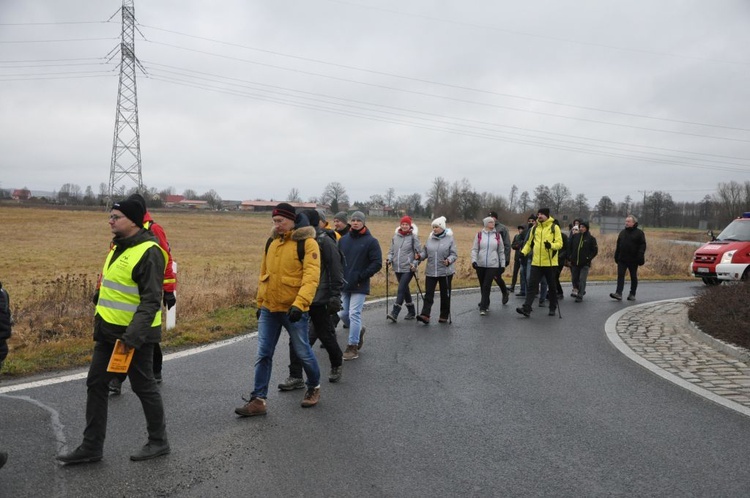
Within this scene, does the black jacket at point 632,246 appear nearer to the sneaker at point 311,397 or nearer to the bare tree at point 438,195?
the sneaker at point 311,397

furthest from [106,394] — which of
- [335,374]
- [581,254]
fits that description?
[581,254]

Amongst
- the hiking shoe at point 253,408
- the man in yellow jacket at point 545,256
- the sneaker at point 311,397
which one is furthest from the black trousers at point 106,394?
the man in yellow jacket at point 545,256

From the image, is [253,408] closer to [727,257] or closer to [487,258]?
[487,258]

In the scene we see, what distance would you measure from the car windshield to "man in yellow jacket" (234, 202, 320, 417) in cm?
1472

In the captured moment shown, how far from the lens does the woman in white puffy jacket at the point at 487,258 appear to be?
38.3 ft

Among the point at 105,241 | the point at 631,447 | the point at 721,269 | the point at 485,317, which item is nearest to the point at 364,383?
the point at 631,447

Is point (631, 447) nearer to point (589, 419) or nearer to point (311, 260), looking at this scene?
point (589, 419)

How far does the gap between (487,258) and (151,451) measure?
8.45 metres

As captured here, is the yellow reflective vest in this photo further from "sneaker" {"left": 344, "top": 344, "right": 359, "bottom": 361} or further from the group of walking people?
"sneaker" {"left": 344, "top": 344, "right": 359, "bottom": 361}

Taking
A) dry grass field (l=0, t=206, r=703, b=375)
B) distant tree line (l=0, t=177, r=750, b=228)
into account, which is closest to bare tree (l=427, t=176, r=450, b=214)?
distant tree line (l=0, t=177, r=750, b=228)

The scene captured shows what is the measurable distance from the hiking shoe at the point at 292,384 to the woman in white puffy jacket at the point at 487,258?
5917 millimetres

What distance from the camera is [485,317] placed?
36.9ft

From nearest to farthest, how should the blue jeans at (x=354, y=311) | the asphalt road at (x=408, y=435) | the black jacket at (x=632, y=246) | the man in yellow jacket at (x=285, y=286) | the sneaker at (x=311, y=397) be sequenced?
the asphalt road at (x=408, y=435), the man in yellow jacket at (x=285, y=286), the sneaker at (x=311, y=397), the blue jeans at (x=354, y=311), the black jacket at (x=632, y=246)

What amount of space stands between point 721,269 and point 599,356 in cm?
969
